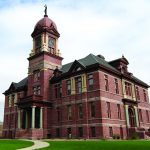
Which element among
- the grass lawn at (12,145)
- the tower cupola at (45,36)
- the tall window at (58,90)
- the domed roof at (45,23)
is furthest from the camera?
the domed roof at (45,23)

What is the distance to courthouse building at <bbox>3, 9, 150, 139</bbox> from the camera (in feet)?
118

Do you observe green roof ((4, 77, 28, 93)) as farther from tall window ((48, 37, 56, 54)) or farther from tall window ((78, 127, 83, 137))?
tall window ((78, 127, 83, 137))

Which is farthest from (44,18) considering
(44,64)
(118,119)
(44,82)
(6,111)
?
(118,119)

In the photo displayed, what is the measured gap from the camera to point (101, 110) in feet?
113

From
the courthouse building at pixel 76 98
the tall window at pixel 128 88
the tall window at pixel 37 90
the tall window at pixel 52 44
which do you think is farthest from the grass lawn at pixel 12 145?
the tall window at pixel 52 44

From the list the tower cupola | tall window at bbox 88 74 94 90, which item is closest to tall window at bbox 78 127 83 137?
→ tall window at bbox 88 74 94 90

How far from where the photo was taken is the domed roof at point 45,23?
157ft

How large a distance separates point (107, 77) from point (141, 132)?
10350 millimetres

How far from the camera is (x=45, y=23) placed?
4800cm

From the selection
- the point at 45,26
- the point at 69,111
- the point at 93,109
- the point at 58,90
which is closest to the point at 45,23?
the point at 45,26

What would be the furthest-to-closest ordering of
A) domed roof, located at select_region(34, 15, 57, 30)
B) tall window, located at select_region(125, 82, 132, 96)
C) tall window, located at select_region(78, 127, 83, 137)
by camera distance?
domed roof, located at select_region(34, 15, 57, 30)
tall window, located at select_region(125, 82, 132, 96)
tall window, located at select_region(78, 127, 83, 137)

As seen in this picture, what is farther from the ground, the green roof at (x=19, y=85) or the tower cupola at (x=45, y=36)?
the tower cupola at (x=45, y=36)

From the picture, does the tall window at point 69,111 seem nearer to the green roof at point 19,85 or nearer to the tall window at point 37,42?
the green roof at point 19,85

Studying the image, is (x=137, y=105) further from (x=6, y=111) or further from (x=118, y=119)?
(x=6, y=111)
